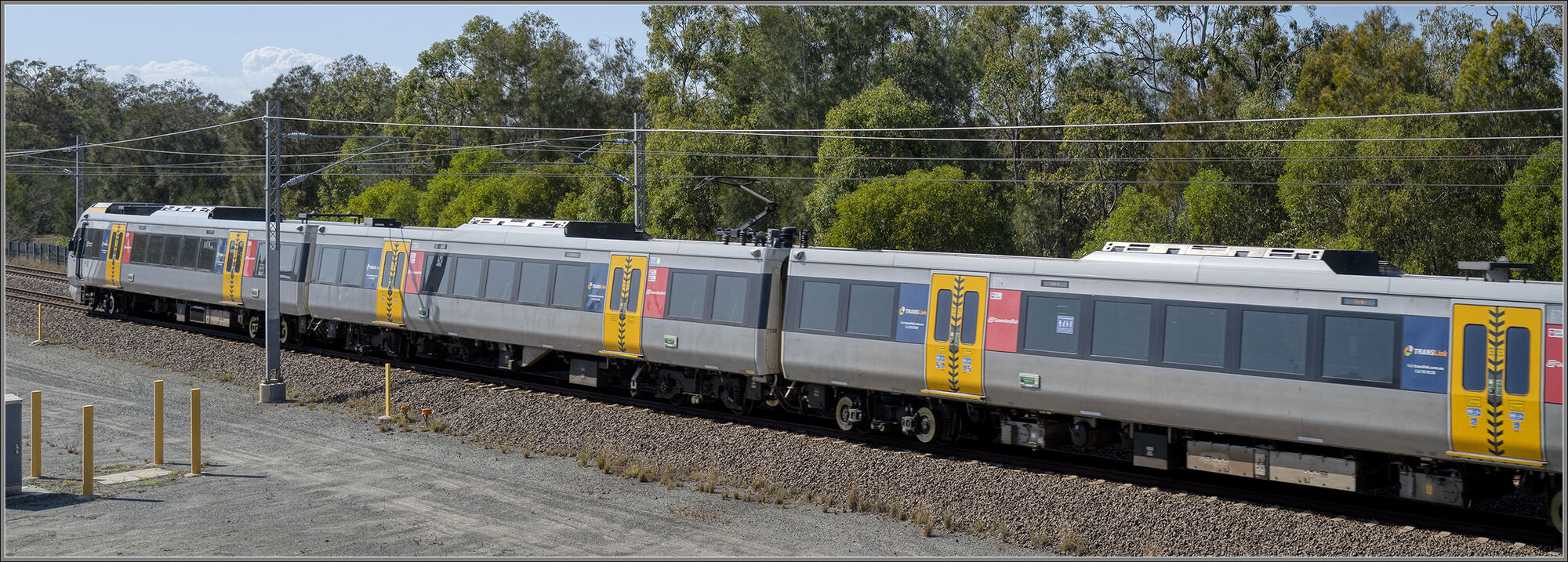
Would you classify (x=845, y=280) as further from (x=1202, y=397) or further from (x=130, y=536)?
(x=130, y=536)

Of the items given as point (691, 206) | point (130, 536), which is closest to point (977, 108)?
point (691, 206)

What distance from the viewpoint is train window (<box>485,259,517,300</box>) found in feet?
73.0

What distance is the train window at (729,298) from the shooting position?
18.4 meters

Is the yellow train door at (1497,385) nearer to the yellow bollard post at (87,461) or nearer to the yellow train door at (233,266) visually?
the yellow bollard post at (87,461)

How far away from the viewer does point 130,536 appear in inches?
488

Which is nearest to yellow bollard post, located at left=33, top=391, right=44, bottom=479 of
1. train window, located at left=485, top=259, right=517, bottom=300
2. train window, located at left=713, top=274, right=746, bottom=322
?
train window, located at left=485, top=259, right=517, bottom=300

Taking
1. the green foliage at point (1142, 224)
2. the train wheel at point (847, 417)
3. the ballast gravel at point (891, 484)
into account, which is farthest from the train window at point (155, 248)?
the green foliage at point (1142, 224)

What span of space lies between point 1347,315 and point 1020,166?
3715 cm

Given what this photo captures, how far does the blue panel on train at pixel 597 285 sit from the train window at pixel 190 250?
Answer: 1451cm

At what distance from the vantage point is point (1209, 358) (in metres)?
14.0

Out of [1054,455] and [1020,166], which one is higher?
[1020,166]

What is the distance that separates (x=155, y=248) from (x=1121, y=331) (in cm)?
2662

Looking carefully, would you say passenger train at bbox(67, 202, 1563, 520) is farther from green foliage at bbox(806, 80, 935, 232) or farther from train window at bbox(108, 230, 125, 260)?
green foliage at bbox(806, 80, 935, 232)

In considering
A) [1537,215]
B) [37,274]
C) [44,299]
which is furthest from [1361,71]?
[37,274]
